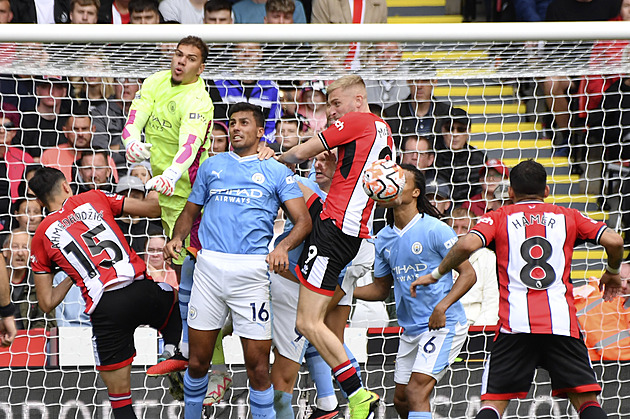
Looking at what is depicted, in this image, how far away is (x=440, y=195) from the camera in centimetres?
828

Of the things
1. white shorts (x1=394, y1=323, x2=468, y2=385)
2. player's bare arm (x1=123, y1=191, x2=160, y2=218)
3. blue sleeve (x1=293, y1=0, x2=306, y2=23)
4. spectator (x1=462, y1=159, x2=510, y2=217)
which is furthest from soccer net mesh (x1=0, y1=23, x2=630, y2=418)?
player's bare arm (x1=123, y1=191, x2=160, y2=218)

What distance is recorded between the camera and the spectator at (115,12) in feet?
29.7

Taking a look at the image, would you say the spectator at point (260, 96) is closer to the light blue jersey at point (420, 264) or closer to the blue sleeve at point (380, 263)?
the blue sleeve at point (380, 263)

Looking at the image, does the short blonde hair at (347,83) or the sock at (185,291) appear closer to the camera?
Result: the short blonde hair at (347,83)

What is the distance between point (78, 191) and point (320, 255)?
323 cm

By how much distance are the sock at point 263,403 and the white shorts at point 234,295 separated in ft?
1.19

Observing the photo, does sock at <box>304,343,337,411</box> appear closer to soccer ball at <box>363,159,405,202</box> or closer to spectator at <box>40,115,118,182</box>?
soccer ball at <box>363,159,405,202</box>

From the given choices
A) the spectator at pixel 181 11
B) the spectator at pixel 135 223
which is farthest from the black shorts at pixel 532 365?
the spectator at pixel 181 11

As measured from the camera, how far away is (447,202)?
8172mm

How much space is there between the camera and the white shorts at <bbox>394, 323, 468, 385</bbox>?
5914mm

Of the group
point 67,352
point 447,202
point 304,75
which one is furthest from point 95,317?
point 447,202

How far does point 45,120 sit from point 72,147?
0.40 m

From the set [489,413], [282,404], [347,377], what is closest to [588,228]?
[489,413]

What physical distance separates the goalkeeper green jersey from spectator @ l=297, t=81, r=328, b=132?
2117 mm
